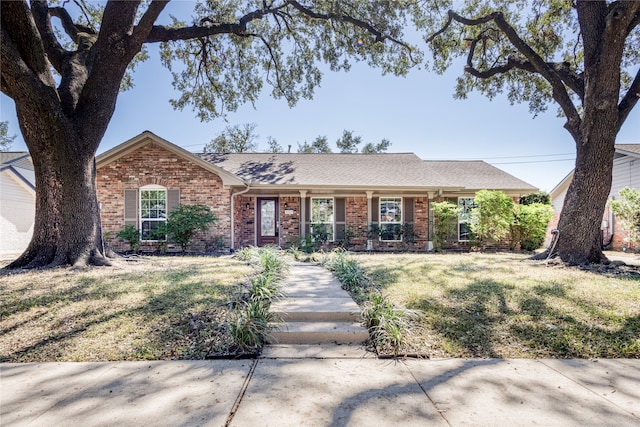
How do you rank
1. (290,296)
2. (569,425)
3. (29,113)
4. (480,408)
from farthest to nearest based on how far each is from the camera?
(29,113) → (290,296) → (480,408) → (569,425)

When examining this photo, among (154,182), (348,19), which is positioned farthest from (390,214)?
(154,182)

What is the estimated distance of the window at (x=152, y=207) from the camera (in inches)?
455

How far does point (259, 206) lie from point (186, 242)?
3.17 meters

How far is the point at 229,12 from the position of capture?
11062 mm

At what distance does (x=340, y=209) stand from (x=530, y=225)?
23.8 ft

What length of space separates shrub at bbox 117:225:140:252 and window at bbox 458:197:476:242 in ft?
38.6

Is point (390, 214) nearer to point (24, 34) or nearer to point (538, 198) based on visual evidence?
point (538, 198)

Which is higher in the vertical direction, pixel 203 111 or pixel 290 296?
pixel 203 111

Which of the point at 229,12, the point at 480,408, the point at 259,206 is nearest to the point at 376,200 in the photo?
the point at 259,206

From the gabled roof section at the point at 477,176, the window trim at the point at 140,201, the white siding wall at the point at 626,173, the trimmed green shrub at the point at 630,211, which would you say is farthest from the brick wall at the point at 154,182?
the white siding wall at the point at 626,173

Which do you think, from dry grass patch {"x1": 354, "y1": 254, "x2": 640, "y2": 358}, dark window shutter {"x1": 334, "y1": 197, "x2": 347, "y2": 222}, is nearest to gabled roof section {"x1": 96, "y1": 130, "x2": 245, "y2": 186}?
dark window shutter {"x1": 334, "y1": 197, "x2": 347, "y2": 222}

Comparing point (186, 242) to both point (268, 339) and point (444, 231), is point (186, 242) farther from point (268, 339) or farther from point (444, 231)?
point (444, 231)

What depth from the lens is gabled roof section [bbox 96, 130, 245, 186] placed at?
11.1 meters

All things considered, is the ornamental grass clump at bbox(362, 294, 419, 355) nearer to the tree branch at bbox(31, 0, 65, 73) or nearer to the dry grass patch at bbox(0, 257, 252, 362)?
the dry grass patch at bbox(0, 257, 252, 362)
